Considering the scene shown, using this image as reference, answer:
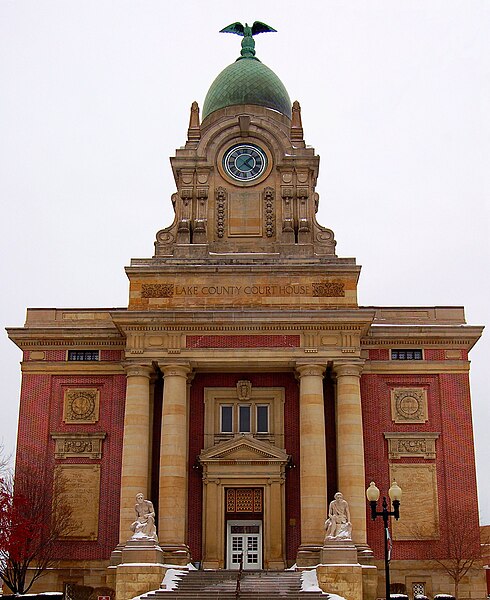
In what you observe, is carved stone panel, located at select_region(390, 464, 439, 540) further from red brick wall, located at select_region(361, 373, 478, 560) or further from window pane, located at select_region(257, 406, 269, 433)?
window pane, located at select_region(257, 406, 269, 433)

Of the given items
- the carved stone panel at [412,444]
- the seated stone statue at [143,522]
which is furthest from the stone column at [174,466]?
the carved stone panel at [412,444]

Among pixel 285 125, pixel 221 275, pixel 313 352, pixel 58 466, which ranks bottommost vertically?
pixel 58 466

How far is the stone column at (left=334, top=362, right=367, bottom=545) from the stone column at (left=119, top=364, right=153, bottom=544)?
886 centimetres

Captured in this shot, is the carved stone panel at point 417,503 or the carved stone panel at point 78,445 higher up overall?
the carved stone panel at point 78,445

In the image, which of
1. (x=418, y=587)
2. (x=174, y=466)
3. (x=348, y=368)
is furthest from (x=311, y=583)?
(x=348, y=368)

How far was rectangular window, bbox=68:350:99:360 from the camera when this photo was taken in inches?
1812

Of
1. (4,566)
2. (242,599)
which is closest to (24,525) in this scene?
(4,566)

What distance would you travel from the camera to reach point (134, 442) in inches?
1657

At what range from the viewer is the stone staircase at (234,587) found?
35562mm

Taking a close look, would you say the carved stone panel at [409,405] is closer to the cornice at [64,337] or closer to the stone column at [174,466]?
the stone column at [174,466]

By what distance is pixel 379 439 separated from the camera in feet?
146

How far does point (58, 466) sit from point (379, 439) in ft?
50.7

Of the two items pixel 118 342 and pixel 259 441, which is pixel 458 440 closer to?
pixel 259 441

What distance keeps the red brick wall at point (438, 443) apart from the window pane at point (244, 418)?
562cm
